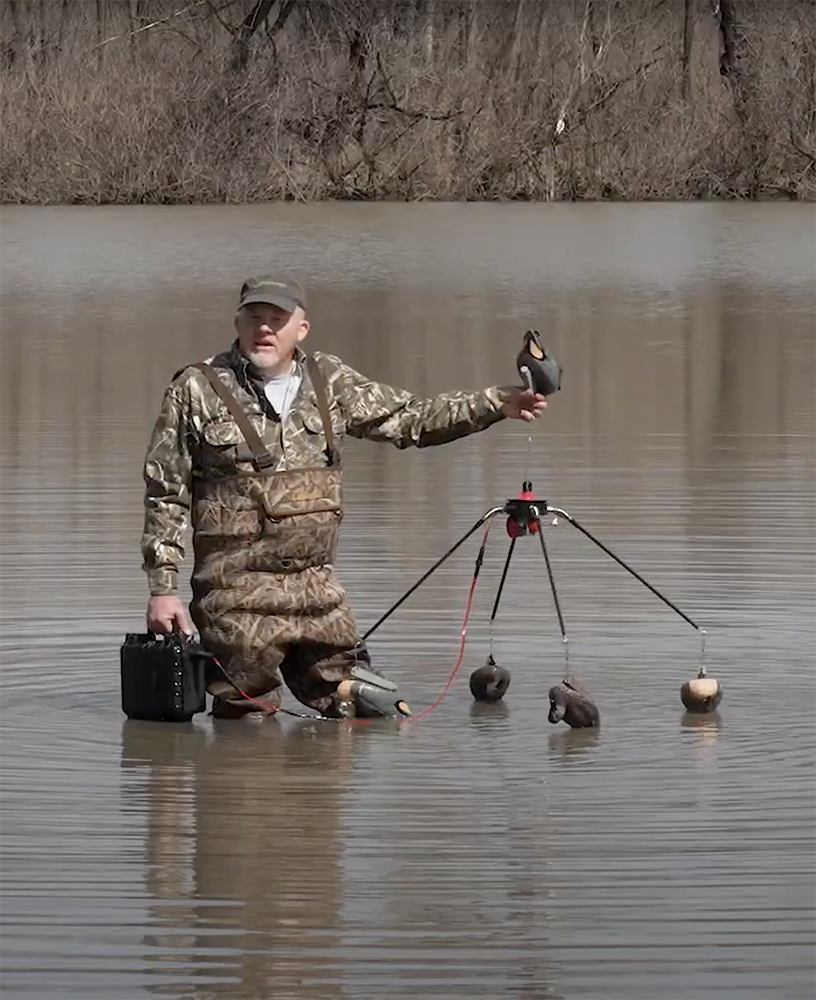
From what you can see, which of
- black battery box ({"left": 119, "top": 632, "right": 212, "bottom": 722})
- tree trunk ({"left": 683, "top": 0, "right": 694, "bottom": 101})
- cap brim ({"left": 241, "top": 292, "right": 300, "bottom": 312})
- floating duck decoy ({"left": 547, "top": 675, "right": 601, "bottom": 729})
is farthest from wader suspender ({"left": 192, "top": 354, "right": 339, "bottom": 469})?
tree trunk ({"left": 683, "top": 0, "right": 694, "bottom": 101})

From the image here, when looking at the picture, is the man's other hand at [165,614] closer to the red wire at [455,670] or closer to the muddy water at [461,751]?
the muddy water at [461,751]

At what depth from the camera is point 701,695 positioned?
8.29 m

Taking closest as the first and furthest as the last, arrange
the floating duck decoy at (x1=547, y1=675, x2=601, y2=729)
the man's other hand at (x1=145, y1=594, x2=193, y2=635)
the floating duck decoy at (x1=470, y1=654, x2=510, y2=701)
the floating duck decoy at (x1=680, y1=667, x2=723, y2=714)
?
1. the man's other hand at (x1=145, y1=594, x2=193, y2=635)
2. the floating duck decoy at (x1=547, y1=675, x2=601, y2=729)
3. the floating duck decoy at (x1=680, y1=667, x2=723, y2=714)
4. the floating duck decoy at (x1=470, y1=654, x2=510, y2=701)

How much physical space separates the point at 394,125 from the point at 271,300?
37775 millimetres

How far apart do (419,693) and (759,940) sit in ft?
9.58

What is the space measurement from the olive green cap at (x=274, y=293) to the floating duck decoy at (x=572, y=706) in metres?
1.25

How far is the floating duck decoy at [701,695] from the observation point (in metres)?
8.28

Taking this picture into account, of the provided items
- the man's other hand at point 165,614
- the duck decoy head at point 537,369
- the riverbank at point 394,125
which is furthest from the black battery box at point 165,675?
the riverbank at point 394,125

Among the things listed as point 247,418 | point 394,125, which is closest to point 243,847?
point 247,418

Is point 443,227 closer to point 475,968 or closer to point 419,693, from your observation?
point 419,693

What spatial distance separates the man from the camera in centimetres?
793

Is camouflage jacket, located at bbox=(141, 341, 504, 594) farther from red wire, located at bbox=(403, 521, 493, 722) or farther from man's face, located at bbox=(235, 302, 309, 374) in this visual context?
red wire, located at bbox=(403, 521, 493, 722)

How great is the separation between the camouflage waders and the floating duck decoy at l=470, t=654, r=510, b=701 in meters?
0.44

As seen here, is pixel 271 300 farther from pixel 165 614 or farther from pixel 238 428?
pixel 165 614
